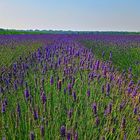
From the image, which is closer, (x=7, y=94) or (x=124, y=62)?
(x=7, y=94)

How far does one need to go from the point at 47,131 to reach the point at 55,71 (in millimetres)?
2268

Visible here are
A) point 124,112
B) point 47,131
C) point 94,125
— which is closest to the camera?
point 47,131

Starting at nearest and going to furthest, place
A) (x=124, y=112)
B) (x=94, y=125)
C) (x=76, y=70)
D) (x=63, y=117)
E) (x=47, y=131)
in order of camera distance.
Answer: (x=47, y=131) → (x=94, y=125) → (x=63, y=117) → (x=124, y=112) → (x=76, y=70)

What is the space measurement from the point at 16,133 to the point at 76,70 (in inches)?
75.4

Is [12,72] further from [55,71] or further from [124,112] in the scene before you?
[124,112]

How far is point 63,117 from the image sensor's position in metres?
2.92

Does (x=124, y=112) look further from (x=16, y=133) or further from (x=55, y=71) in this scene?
(x=55, y=71)

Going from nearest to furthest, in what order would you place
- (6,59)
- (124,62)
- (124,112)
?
(124,112)
(6,59)
(124,62)

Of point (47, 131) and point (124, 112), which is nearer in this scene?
point (47, 131)

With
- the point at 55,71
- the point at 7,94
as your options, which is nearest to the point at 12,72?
the point at 55,71

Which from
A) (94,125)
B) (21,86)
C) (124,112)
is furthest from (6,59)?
(94,125)

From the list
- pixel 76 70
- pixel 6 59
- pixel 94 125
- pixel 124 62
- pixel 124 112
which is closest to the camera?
pixel 94 125

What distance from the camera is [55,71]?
4625 millimetres

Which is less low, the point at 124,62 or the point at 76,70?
the point at 76,70
